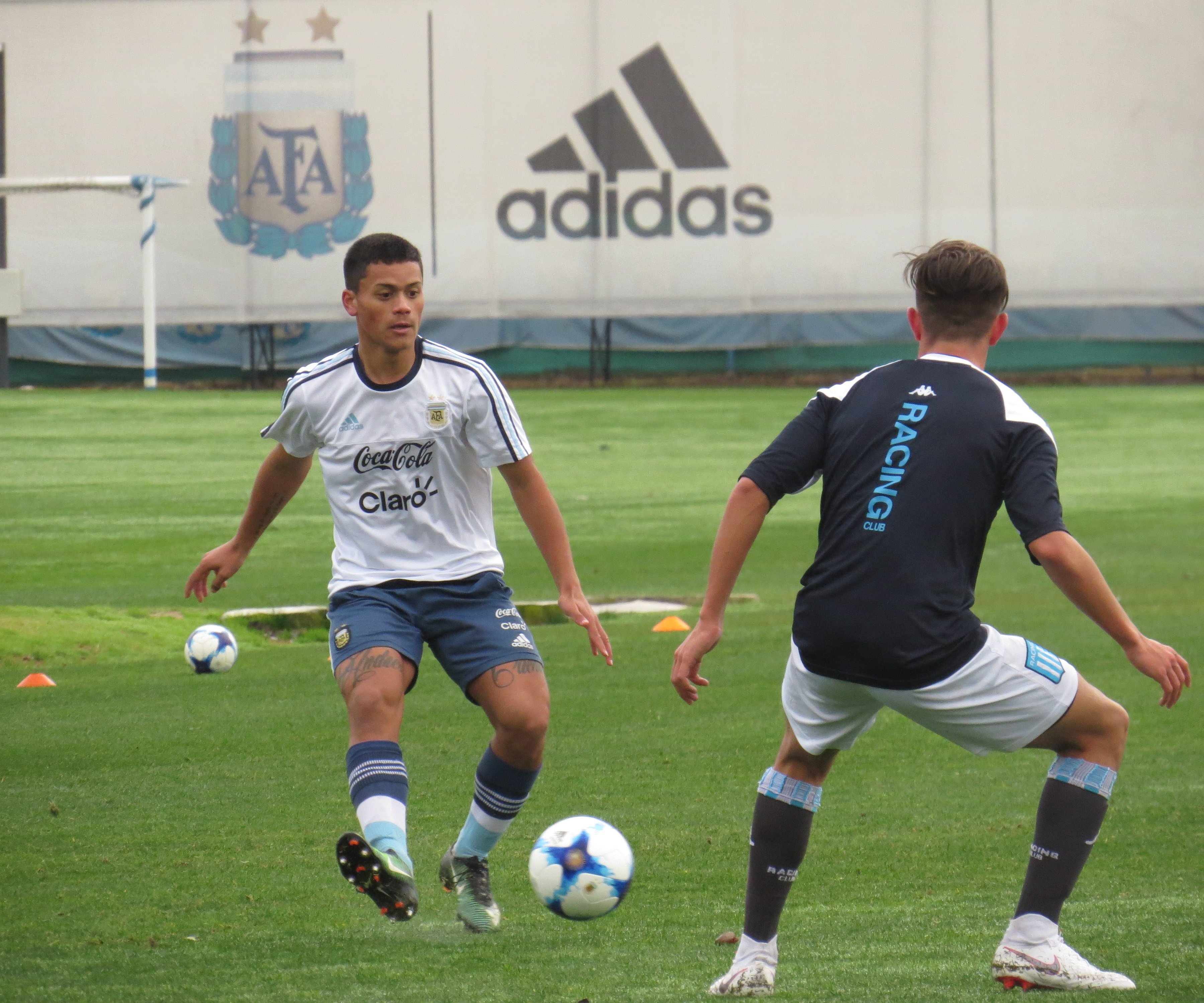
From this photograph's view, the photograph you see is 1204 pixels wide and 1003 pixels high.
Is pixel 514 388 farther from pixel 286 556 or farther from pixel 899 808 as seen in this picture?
pixel 899 808

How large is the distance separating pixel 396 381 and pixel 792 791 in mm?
1882

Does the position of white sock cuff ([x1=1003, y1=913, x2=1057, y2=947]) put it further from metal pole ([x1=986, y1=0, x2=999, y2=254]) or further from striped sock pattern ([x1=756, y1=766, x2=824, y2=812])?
metal pole ([x1=986, y1=0, x2=999, y2=254])

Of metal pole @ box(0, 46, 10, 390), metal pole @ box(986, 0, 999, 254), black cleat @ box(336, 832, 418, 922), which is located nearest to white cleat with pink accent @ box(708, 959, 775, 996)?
black cleat @ box(336, 832, 418, 922)

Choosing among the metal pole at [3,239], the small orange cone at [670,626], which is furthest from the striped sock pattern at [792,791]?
the metal pole at [3,239]

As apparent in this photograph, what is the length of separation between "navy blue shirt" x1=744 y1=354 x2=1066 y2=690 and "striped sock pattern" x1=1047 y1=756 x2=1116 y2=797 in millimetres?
409

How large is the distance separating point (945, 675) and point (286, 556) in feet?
48.0

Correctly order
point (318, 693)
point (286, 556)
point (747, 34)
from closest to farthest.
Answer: point (318, 693), point (286, 556), point (747, 34)

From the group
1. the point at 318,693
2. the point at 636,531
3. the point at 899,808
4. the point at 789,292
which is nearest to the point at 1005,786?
the point at 899,808

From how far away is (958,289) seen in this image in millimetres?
4191

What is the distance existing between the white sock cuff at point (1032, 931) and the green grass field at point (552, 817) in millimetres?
139

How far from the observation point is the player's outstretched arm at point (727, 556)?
13.4 feet

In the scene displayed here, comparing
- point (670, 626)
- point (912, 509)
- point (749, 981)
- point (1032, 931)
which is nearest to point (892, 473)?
point (912, 509)

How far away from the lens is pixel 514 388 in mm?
37031

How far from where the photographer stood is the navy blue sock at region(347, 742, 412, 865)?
4.57 metres
